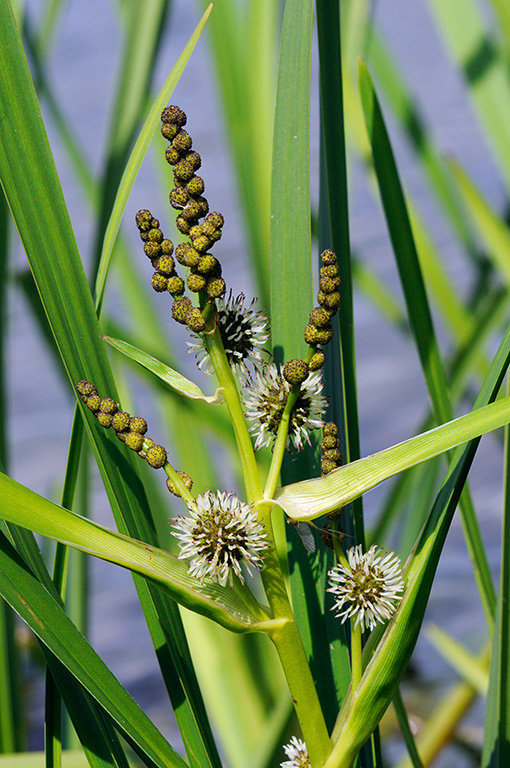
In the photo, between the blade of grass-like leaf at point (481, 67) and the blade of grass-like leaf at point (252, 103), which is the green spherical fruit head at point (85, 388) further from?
the blade of grass-like leaf at point (481, 67)

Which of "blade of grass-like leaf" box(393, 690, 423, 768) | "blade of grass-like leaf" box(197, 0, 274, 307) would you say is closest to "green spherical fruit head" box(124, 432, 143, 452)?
"blade of grass-like leaf" box(393, 690, 423, 768)

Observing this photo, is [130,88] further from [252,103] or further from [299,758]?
[299,758]

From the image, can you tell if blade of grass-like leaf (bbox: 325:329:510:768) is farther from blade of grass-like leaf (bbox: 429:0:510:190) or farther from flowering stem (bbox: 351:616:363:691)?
blade of grass-like leaf (bbox: 429:0:510:190)

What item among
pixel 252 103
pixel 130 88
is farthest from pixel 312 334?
pixel 252 103

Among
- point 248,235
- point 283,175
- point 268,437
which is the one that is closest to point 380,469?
point 268,437

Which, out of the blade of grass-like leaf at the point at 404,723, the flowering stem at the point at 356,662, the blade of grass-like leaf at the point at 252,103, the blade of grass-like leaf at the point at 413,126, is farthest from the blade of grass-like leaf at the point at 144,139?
the blade of grass-like leaf at the point at 413,126

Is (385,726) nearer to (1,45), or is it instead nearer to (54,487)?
(54,487)

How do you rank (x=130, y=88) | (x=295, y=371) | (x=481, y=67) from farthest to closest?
(x=481, y=67) → (x=130, y=88) → (x=295, y=371)
